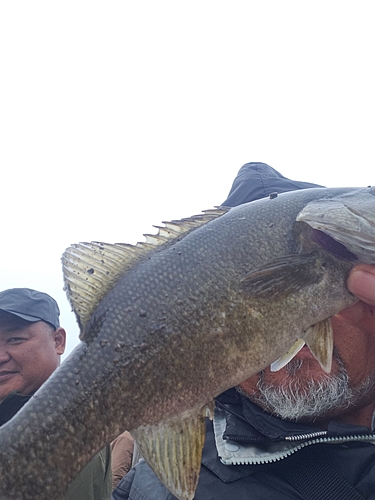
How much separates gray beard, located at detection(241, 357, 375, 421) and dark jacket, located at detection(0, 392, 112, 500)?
112 cm

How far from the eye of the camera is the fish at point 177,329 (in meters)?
1.43

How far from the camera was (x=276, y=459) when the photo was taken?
7.06 ft

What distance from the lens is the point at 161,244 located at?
1843 millimetres

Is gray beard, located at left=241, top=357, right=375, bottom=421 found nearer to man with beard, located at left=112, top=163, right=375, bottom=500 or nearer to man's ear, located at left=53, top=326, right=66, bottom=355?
man with beard, located at left=112, top=163, right=375, bottom=500

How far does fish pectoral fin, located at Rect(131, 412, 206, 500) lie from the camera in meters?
1.54

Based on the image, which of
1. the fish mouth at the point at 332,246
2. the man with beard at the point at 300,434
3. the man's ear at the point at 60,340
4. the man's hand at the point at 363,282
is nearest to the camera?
the man's hand at the point at 363,282

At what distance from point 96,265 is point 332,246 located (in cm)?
98

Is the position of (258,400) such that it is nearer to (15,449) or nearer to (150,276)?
(150,276)

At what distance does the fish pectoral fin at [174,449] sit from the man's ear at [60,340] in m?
2.97

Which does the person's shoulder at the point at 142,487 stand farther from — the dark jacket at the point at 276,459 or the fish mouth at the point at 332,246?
the fish mouth at the point at 332,246

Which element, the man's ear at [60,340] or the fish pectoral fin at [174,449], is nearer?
the fish pectoral fin at [174,449]

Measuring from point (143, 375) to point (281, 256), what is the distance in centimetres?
71

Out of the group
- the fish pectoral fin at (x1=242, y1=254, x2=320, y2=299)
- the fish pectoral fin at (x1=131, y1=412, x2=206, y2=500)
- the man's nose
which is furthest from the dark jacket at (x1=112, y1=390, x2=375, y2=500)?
the man's nose

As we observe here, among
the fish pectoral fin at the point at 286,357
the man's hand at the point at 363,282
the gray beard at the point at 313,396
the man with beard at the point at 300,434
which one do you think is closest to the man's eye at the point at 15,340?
the man with beard at the point at 300,434
